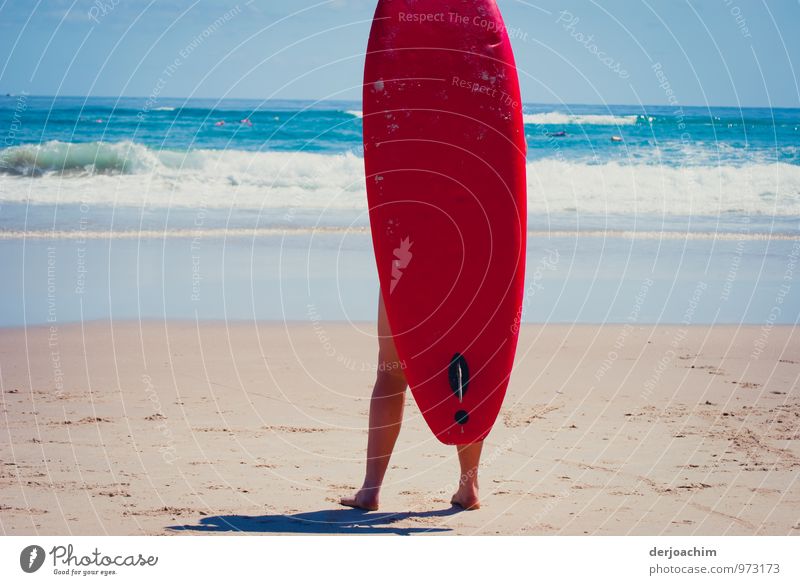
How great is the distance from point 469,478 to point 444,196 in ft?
4.31

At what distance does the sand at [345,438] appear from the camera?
438 centimetres

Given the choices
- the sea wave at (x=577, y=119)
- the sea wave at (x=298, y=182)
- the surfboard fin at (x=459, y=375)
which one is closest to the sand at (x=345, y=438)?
the surfboard fin at (x=459, y=375)

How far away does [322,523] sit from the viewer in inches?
169

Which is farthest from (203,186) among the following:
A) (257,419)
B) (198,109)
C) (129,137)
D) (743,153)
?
(198,109)

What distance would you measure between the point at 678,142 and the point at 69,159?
62.5 ft

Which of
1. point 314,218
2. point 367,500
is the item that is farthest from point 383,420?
point 314,218

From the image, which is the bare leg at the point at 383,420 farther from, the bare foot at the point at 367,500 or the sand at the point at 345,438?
the sand at the point at 345,438

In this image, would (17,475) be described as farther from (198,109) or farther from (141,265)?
(198,109)

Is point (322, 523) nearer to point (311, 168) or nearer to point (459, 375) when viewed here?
point (459, 375)

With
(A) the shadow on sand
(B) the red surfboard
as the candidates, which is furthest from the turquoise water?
(A) the shadow on sand

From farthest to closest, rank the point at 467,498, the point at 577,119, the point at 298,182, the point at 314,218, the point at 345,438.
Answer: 1. the point at 577,119
2. the point at 298,182
3. the point at 314,218
4. the point at 345,438
5. the point at 467,498

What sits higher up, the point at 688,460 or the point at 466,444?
the point at 466,444

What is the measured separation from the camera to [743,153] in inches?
1146
